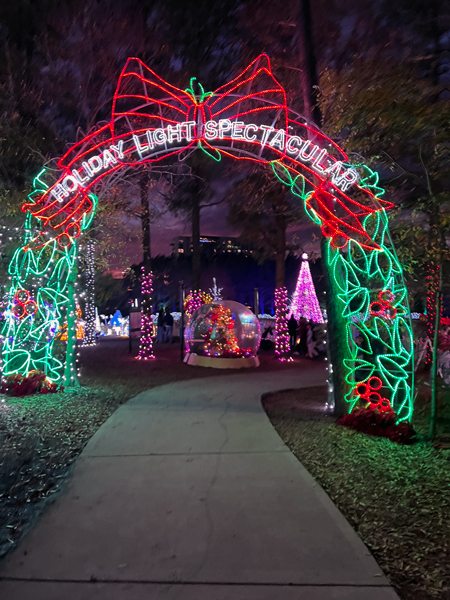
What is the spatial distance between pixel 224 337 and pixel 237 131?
923 cm

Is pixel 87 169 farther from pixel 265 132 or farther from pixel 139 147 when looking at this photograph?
pixel 265 132

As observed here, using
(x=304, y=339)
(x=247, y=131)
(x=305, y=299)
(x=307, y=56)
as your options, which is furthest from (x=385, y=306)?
(x=305, y=299)

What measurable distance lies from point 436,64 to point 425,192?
2.52 metres

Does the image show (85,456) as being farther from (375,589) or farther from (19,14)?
(19,14)

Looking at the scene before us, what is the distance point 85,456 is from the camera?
215 inches

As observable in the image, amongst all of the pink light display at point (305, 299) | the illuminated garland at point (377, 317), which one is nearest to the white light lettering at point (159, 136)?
the illuminated garland at point (377, 317)

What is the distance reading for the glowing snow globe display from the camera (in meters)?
15.3

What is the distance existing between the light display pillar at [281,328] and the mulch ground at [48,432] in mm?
4038

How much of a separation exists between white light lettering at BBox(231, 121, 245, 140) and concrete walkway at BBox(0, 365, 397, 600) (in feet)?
15.4

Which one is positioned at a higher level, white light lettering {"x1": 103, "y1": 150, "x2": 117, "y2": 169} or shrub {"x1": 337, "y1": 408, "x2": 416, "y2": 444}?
white light lettering {"x1": 103, "y1": 150, "x2": 117, "y2": 169}

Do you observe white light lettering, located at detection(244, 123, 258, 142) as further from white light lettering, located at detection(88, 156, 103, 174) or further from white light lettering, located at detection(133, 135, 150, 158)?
white light lettering, located at detection(88, 156, 103, 174)

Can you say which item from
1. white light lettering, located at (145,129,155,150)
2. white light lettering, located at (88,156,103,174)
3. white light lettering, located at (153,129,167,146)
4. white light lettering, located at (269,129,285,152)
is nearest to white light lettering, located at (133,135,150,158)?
white light lettering, located at (145,129,155,150)

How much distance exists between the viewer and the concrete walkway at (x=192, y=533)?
110 inches

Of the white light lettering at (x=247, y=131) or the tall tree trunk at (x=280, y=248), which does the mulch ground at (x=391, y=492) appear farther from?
the tall tree trunk at (x=280, y=248)
